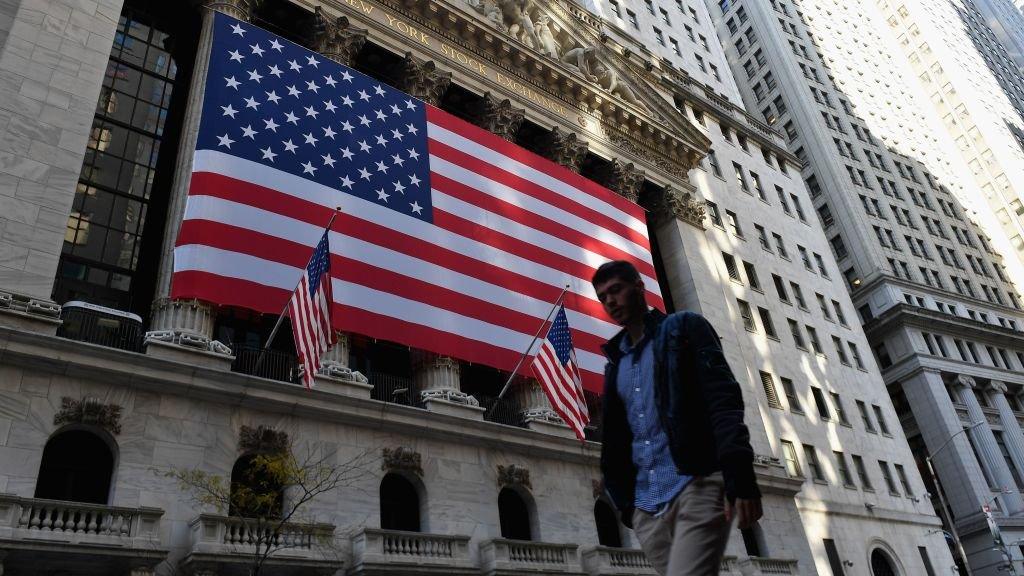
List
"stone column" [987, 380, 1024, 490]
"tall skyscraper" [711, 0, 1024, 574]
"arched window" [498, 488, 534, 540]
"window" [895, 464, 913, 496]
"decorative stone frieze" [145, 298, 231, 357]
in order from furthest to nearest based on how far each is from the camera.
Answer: "stone column" [987, 380, 1024, 490], "tall skyscraper" [711, 0, 1024, 574], "window" [895, 464, 913, 496], "arched window" [498, 488, 534, 540], "decorative stone frieze" [145, 298, 231, 357]

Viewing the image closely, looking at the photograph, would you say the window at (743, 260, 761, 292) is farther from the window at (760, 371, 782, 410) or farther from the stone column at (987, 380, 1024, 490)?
the stone column at (987, 380, 1024, 490)

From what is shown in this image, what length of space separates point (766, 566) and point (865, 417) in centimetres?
1958

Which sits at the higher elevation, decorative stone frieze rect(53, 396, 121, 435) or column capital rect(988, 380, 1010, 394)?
column capital rect(988, 380, 1010, 394)

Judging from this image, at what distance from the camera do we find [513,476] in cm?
2605

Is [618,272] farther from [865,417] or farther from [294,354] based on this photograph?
[865,417]

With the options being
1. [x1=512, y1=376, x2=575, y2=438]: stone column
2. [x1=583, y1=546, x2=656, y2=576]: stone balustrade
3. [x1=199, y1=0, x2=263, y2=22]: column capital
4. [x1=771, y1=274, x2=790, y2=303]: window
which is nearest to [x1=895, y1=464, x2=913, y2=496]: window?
[x1=771, y1=274, x2=790, y2=303]: window

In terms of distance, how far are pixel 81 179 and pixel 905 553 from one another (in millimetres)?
42304

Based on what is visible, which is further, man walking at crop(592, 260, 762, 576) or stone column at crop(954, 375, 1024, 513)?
stone column at crop(954, 375, 1024, 513)

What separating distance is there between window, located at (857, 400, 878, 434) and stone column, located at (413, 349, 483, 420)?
29914 mm

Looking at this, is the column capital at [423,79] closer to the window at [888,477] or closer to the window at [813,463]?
the window at [813,463]

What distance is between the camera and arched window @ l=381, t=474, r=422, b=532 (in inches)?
921

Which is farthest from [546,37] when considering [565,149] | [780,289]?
[780,289]

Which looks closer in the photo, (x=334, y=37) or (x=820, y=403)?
(x=334, y=37)

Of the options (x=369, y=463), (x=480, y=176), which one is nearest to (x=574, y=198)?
(x=480, y=176)
